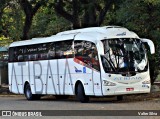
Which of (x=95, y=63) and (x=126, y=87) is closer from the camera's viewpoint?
(x=126, y=87)

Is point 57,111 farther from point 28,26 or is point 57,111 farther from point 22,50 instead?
point 28,26

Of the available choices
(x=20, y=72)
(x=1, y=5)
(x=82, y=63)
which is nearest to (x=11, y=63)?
(x=20, y=72)

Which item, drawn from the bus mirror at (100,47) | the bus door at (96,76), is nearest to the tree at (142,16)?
the bus mirror at (100,47)

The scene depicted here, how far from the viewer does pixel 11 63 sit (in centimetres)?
2886

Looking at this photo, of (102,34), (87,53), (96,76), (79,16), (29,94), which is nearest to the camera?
(96,76)

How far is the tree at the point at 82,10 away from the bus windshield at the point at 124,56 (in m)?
7.18

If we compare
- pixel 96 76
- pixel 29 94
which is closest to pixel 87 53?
pixel 96 76

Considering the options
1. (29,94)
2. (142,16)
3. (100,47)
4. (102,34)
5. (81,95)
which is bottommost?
(29,94)

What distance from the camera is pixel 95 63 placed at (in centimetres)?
2092

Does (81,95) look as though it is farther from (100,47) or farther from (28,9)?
(28,9)

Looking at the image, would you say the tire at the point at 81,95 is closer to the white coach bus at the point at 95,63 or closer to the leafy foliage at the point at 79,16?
the white coach bus at the point at 95,63

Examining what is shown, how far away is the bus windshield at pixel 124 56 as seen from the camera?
20641 mm

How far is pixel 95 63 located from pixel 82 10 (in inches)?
385

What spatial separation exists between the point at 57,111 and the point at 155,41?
9013 millimetres
